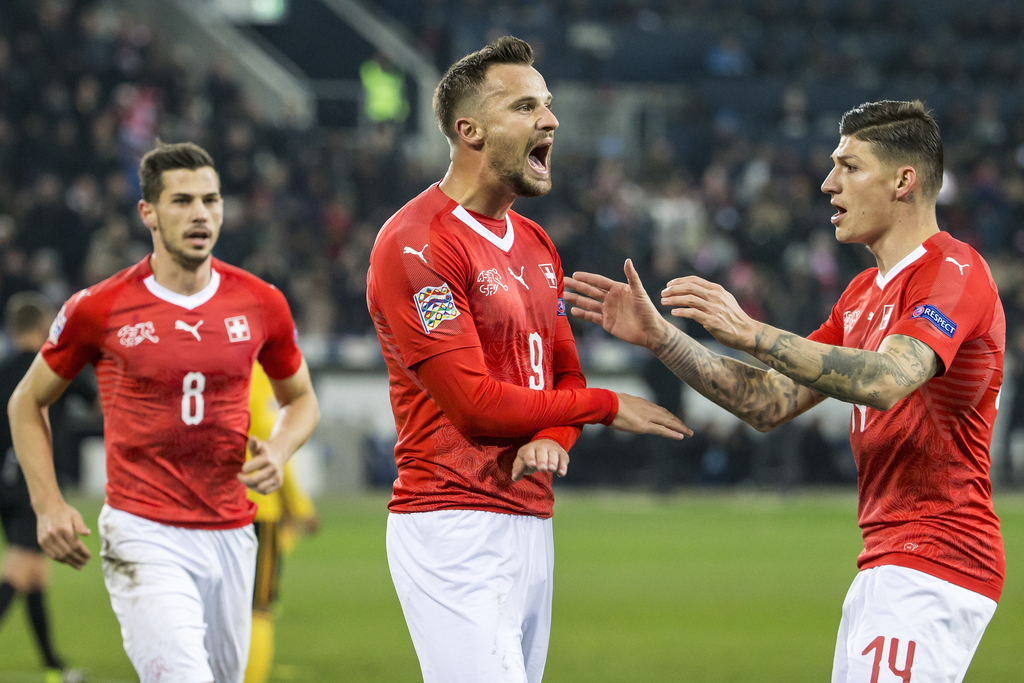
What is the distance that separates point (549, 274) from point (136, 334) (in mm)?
1981

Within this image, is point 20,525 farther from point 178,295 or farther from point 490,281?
point 490,281

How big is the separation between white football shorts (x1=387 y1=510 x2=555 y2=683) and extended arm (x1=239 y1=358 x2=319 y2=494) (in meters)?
1.13

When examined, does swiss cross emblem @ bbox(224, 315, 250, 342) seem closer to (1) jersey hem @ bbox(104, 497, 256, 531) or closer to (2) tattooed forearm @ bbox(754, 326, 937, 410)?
(1) jersey hem @ bbox(104, 497, 256, 531)

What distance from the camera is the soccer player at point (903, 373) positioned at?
3.67 m

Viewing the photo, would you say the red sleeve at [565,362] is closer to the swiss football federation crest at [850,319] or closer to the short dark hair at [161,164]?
the swiss football federation crest at [850,319]

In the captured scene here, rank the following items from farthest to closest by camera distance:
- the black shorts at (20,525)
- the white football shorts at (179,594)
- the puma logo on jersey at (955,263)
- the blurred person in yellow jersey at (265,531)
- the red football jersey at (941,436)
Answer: the black shorts at (20,525), the blurred person in yellow jersey at (265,531), the white football shorts at (179,594), the puma logo on jersey at (955,263), the red football jersey at (941,436)

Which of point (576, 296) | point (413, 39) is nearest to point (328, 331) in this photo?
point (413, 39)

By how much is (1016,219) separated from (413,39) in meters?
12.8

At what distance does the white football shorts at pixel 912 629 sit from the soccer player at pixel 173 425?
90.8 inches

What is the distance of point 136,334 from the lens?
502cm

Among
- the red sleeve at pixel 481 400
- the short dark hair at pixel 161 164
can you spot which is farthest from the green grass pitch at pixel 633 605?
the red sleeve at pixel 481 400

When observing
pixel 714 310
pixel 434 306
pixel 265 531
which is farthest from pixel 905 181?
pixel 265 531

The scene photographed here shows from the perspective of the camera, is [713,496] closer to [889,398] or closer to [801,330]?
[801,330]

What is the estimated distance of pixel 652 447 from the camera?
17.7m
